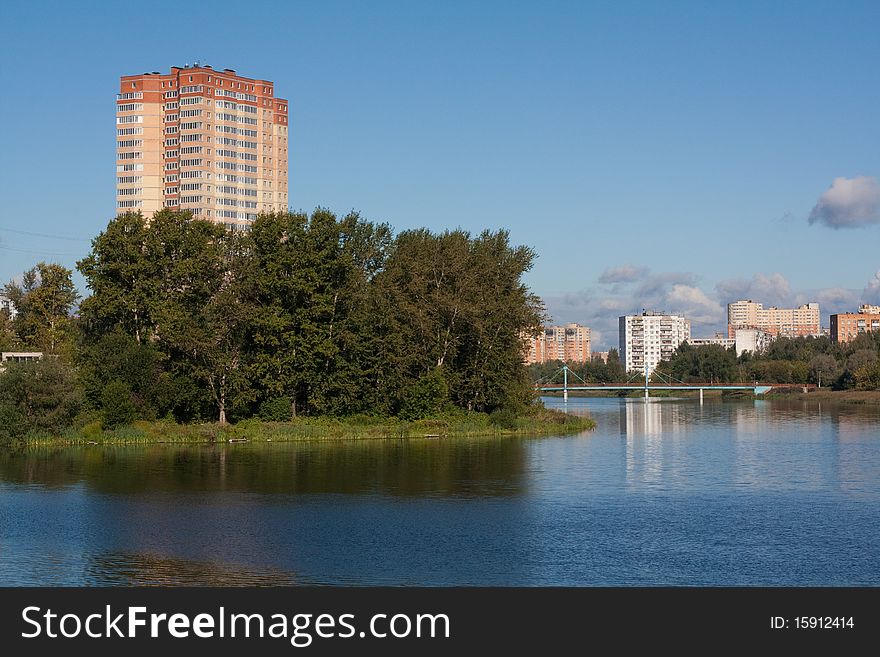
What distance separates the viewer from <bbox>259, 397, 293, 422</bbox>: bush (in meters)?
68.8

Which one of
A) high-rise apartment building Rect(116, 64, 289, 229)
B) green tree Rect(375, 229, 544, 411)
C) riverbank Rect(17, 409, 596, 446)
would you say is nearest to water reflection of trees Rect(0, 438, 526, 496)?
riverbank Rect(17, 409, 596, 446)

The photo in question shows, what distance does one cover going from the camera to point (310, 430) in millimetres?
67875

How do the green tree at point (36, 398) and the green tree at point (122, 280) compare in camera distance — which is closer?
the green tree at point (36, 398)

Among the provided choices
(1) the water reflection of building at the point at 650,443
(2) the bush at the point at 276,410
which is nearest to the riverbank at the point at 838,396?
(1) the water reflection of building at the point at 650,443

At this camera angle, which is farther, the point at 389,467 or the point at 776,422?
the point at 776,422

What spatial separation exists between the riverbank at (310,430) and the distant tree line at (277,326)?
1252 mm

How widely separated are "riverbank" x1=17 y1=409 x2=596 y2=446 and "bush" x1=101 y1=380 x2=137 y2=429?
0.60 m

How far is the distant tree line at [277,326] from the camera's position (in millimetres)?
67750

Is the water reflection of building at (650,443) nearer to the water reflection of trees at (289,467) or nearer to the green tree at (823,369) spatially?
the water reflection of trees at (289,467)

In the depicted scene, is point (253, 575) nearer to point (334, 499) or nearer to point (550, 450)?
point (334, 499)

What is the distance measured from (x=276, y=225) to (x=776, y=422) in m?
49.0
